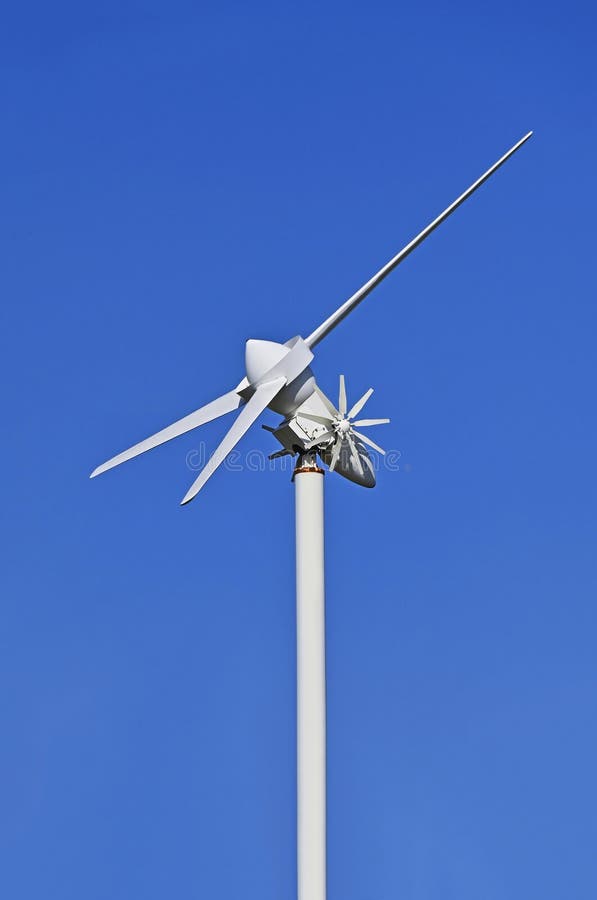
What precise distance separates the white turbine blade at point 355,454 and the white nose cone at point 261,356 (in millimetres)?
2369

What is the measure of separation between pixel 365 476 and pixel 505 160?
7421 millimetres

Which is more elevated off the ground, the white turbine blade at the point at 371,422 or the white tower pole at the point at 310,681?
the white turbine blade at the point at 371,422

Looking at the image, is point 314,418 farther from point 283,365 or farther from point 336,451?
point 283,365

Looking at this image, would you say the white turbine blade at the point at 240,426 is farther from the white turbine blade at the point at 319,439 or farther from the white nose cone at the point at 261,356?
the white turbine blade at the point at 319,439

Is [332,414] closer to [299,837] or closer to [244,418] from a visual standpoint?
[244,418]

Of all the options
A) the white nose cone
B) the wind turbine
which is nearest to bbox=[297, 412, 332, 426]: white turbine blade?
the wind turbine

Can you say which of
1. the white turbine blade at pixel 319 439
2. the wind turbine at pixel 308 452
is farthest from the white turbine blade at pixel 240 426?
the white turbine blade at pixel 319 439

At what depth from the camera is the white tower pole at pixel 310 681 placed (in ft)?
72.8

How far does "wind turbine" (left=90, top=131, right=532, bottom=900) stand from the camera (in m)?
22.4

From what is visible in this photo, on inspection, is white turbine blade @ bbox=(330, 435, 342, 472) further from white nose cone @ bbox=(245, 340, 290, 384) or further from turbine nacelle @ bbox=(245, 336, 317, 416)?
white nose cone @ bbox=(245, 340, 290, 384)

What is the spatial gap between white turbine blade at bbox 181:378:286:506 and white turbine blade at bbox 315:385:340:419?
116 cm

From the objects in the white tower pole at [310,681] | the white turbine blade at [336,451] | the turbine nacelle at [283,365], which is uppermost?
the turbine nacelle at [283,365]

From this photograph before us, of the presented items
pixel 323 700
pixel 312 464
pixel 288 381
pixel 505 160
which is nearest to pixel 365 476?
pixel 312 464

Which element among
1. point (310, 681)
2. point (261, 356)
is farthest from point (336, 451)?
point (310, 681)
